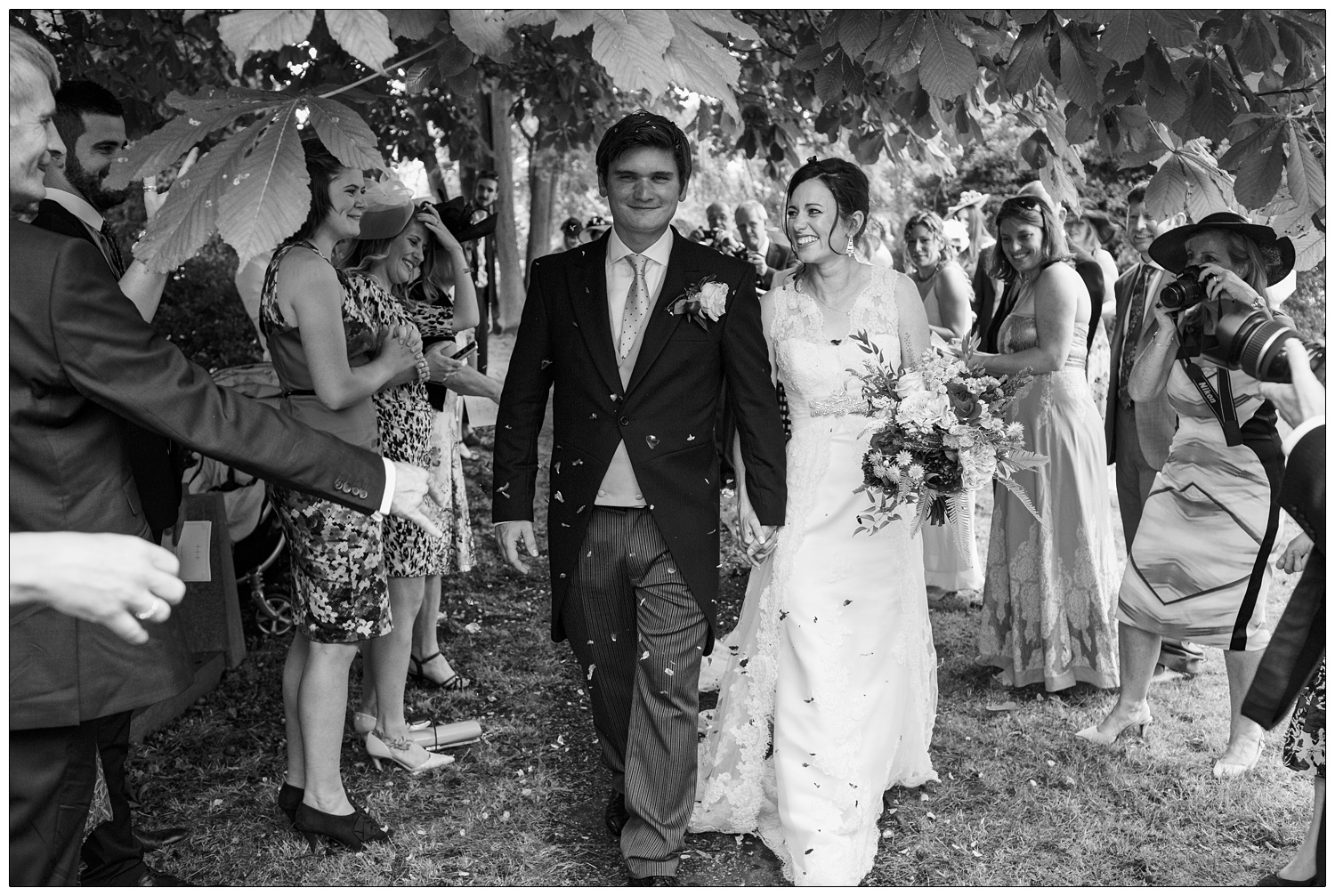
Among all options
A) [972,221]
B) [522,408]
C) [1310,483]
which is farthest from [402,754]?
[972,221]

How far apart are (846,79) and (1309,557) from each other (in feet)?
7.17

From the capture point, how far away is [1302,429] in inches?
95.3

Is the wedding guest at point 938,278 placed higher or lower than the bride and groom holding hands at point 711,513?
higher

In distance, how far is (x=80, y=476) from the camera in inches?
91.5

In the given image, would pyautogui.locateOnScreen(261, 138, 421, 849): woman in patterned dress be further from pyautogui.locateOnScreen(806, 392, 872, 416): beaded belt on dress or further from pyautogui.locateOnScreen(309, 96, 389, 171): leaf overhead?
pyautogui.locateOnScreen(806, 392, 872, 416): beaded belt on dress

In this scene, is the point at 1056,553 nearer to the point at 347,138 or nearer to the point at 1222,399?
the point at 1222,399

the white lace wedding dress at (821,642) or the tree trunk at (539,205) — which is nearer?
the white lace wedding dress at (821,642)

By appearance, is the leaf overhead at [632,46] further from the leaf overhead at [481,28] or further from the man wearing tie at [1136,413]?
the man wearing tie at [1136,413]

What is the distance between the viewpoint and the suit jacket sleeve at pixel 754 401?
12.2ft

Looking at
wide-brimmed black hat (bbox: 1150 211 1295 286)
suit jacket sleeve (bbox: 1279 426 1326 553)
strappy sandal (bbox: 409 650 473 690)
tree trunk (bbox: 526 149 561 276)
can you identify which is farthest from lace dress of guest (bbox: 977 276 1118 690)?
tree trunk (bbox: 526 149 561 276)

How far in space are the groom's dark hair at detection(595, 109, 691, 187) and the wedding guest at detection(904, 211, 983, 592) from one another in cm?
308

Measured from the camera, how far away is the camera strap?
390 cm

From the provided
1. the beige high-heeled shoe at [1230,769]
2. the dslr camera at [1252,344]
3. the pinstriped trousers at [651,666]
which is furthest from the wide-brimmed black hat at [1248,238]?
the pinstriped trousers at [651,666]

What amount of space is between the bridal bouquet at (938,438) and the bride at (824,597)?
26cm
